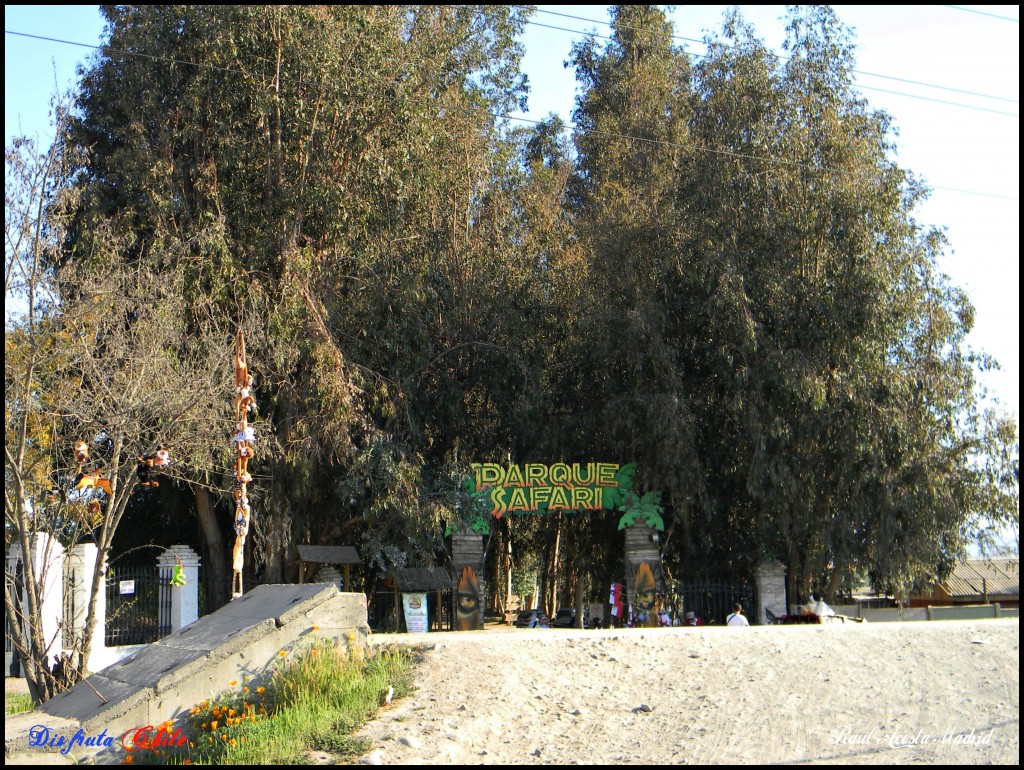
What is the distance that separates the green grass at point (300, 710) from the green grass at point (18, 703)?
13.2ft

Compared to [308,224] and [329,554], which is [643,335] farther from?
[329,554]

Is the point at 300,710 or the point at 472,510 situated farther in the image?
the point at 472,510

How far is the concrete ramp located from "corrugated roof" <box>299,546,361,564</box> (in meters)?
6.92

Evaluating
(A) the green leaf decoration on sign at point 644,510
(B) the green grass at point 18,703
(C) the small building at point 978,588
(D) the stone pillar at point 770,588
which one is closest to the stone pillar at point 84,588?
(B) the green grass at point 18,703

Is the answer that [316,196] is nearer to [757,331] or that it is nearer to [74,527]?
[74,527]

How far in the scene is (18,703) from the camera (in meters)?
13.9

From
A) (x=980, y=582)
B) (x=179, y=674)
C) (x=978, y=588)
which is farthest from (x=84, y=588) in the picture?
(x=980, y=582)

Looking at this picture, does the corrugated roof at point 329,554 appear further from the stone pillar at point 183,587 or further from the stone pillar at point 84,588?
the stone pillar at point 84,588

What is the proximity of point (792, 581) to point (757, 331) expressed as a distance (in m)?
5.85

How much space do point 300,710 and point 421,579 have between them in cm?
1068

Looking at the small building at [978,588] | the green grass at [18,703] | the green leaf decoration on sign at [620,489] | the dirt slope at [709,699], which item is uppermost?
the green leaf decoration on sign at [620,489]

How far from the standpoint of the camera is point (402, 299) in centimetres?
2097

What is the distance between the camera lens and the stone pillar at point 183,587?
17.8 meters

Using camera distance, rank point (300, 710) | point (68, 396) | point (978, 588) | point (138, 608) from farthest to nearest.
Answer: point (978, 588) < point (138, 608) < point (68, 396) < point (300, 710)
